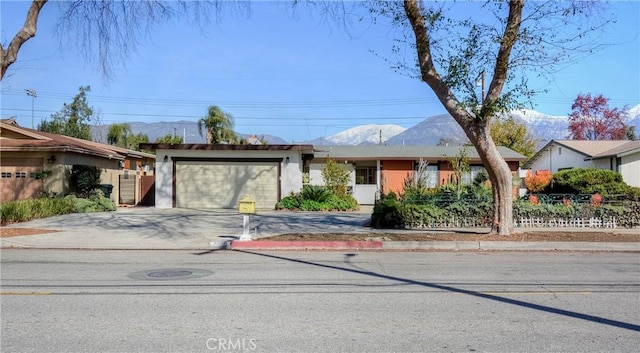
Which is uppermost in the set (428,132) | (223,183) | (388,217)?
(428,132)

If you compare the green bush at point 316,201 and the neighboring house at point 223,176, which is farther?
the neighboring house at point 223,176

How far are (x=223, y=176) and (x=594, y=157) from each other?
2129cm

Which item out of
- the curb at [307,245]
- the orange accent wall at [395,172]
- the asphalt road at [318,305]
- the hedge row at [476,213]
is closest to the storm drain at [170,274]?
the asphalt road at [318,305]

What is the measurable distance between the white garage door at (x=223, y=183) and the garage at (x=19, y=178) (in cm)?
586

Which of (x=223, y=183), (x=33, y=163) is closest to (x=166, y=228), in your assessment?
(x=223, y=183)

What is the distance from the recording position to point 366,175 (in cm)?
2898

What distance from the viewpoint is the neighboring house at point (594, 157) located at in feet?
89.5

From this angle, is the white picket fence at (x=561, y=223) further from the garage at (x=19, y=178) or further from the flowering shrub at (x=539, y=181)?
the garage at (x=19, y=178)

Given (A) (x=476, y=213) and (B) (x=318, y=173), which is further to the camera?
(B) (x=318, y=173)

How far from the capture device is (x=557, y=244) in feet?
42.2

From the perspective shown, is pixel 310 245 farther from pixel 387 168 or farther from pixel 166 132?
pixel 166 132

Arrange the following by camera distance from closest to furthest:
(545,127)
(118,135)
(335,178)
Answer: (335,178) < (118,135) < (545,127)

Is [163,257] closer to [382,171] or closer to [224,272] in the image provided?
[224,272]

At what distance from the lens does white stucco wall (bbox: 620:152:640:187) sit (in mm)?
27078
